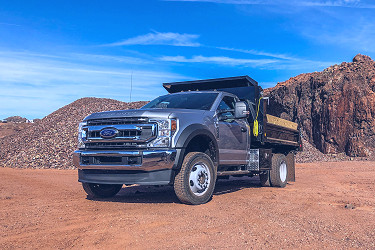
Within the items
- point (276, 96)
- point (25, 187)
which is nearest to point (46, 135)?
point (25, 187)

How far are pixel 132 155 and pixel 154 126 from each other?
2.05 ft

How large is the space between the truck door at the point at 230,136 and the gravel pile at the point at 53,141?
425 inches

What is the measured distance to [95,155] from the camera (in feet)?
20.4

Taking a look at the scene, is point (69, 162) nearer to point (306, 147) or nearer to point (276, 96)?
point (306, 147)

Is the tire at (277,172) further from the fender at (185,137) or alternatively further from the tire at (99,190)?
the tire at (99,190)

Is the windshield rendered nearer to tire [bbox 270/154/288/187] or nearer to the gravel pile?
tire [bbox 270/154/288/187]

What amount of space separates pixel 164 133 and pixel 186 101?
1916 millimetres

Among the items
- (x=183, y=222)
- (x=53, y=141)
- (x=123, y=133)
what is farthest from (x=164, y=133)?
(x=53, y=141)

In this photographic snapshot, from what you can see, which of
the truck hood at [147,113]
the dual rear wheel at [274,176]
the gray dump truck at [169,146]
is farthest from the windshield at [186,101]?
the dual rear wheel at [274,176]

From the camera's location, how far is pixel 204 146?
6902 mm

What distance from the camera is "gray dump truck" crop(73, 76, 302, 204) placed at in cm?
583

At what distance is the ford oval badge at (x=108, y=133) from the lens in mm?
6059

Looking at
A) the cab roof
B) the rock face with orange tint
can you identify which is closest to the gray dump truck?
the cab roof

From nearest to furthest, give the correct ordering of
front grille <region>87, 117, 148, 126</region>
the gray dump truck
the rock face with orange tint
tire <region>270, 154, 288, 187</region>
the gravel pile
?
the gray dump truck, front grille <region>87, 117, 148, 126</region>, tire <region>270, 154, 288, 187</region>, the gravel pile, the rock face with orange tint
